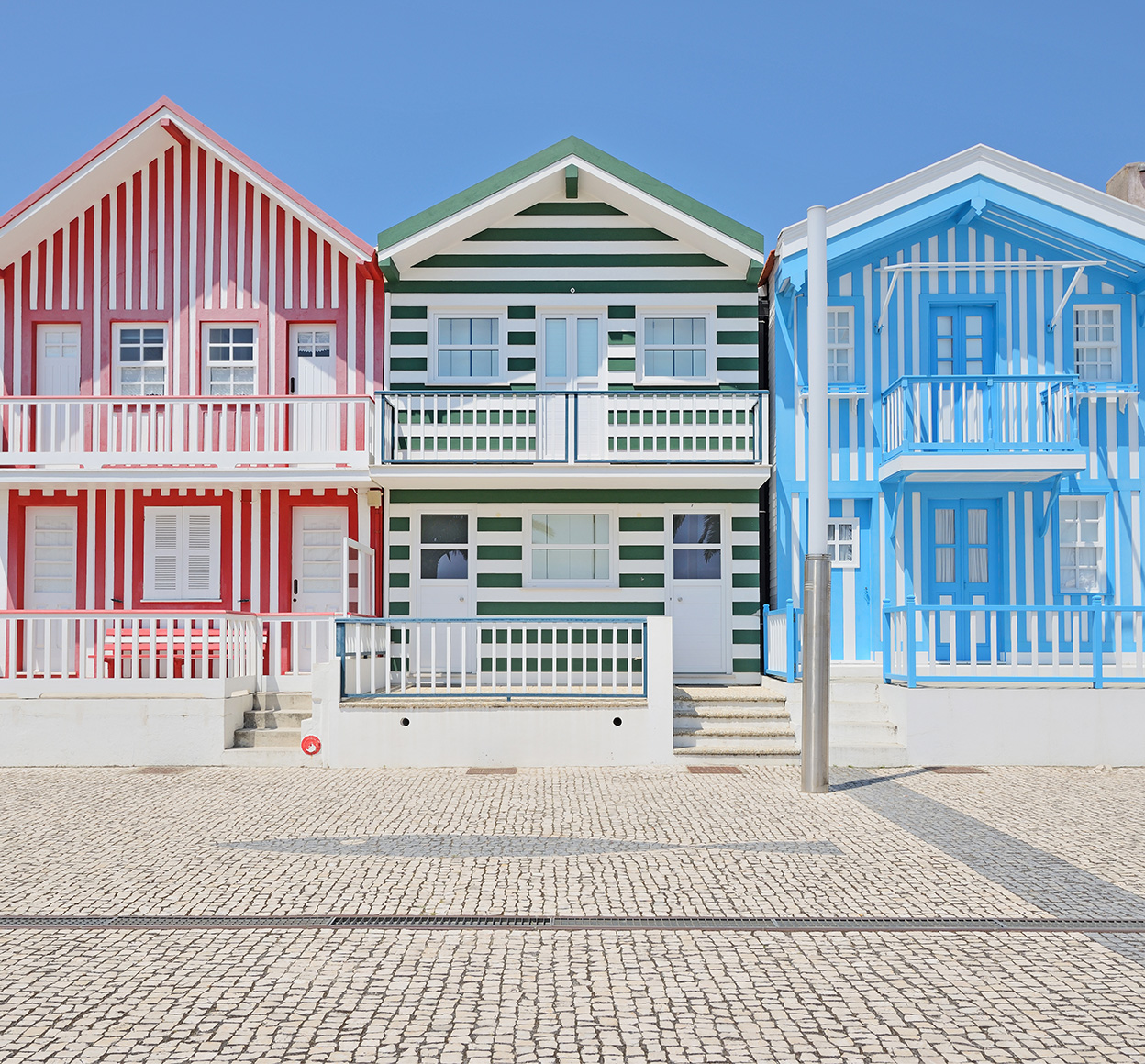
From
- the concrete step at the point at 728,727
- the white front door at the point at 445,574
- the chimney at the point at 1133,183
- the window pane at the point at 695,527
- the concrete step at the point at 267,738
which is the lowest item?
the concrete step at the point at 267,738

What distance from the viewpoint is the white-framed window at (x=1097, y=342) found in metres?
16.4

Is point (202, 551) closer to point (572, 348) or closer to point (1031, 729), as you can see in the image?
point (572, 348)

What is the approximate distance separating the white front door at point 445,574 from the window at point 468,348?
2.22 metres

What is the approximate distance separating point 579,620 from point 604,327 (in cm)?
535

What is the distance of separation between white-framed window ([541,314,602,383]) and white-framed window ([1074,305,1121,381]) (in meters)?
7.20

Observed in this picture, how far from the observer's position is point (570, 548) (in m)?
16.5

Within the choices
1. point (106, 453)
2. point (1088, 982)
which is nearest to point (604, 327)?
point (106, 453)

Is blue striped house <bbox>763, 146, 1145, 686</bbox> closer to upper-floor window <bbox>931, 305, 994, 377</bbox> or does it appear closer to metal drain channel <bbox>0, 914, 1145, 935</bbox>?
upper-floor window <bbox>931, 305, 994, 377</bbox>

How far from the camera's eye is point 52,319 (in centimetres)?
1680

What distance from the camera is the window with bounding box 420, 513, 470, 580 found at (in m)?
16.5

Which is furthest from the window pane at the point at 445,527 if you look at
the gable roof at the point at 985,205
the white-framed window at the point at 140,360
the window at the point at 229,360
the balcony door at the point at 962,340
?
the balcony door at the point at 962,340

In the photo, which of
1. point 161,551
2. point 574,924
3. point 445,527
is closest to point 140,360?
point 161,551

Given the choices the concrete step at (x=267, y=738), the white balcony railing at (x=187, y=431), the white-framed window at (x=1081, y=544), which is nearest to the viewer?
the concrete step at (x=267, y=738)

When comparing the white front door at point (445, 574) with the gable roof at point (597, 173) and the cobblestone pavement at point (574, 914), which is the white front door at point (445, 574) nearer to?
the gable roof at point (597, 173)
